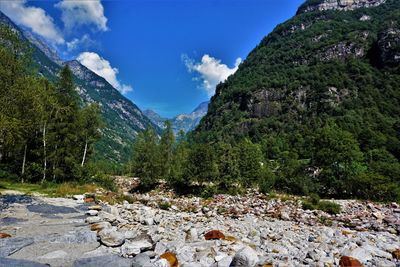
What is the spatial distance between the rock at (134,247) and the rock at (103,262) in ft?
1.24

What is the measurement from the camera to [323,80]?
582 feet

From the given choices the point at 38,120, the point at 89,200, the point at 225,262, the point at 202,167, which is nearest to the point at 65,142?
the point at 38,120

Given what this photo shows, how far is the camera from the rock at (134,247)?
10.5 metres

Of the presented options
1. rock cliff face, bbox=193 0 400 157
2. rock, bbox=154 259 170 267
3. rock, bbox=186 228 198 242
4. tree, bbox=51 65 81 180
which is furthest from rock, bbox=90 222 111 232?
rock cliff face, bbox=193 0 400 157

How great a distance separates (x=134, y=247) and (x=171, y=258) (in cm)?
161

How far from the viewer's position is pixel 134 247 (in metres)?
10.7

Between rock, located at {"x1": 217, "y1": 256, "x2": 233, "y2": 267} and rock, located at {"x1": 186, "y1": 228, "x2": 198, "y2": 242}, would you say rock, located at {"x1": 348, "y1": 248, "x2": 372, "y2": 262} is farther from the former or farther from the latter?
rock, located at {"x1": 186, "y1": 228, "x2": 198, "y2": 242}

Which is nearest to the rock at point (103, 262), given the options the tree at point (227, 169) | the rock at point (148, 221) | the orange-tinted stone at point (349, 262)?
the rock at point (148, 221)

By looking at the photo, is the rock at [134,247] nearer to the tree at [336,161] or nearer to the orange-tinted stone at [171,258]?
the orange-tinted stone at [171,258]

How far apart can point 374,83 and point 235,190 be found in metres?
146

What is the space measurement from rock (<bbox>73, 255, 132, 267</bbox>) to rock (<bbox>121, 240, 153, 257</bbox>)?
0.38 m

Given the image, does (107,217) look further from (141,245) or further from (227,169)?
(227,169)

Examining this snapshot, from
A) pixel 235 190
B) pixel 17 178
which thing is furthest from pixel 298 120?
pixel 17 178

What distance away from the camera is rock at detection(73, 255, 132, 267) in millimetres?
9617
